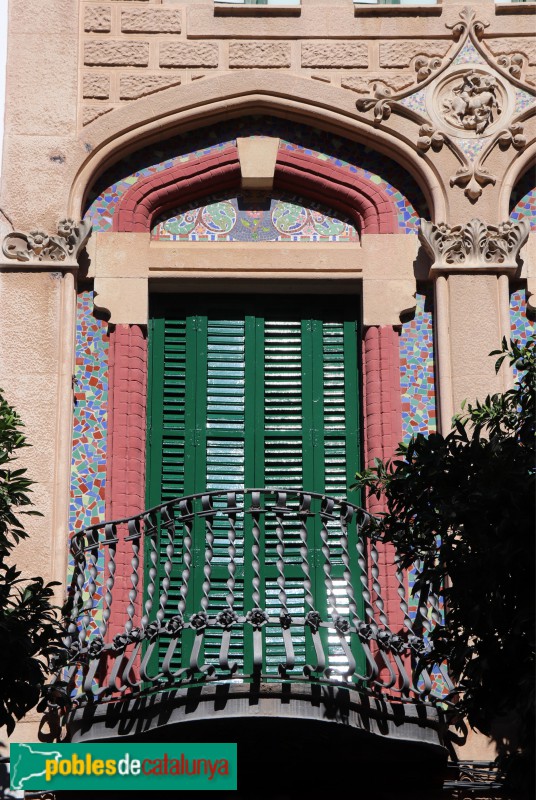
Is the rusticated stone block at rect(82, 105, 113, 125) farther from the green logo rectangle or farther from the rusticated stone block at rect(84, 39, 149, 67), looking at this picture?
the green logo rectangle

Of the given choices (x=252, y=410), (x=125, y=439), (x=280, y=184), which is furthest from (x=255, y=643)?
(x=280, y=184)

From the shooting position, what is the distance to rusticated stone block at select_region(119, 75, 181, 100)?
565 inches

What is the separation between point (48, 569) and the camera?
1285cm

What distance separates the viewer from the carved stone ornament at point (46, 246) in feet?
45.0

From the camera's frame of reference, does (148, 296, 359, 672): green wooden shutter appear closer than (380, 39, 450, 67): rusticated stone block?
Yes

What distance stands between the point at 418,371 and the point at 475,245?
1.02m

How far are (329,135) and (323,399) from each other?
2.18 meters

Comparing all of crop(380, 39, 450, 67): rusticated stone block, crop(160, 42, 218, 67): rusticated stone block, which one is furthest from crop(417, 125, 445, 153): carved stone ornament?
crop(160, 42, 218, 67): rusticated stone block

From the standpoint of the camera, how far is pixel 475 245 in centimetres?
1380

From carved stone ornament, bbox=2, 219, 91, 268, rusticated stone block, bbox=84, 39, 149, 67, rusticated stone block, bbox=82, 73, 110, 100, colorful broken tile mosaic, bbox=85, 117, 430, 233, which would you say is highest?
rusticated stone block, bbox=84, 39, 149, 67

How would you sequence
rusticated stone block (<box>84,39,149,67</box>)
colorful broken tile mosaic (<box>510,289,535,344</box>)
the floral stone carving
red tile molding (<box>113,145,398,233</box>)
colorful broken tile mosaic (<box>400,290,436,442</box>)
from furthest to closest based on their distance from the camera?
rusticated stone block (<box>84,39,149,67</box>) → the floral stone carving → red tile molding (<box>113,145,398,233</box>) → colorful broken tile mosaic (<box>510,289,535,344</box>) → colorful broken tile mosaic (<box>400,290,436,442</box>)

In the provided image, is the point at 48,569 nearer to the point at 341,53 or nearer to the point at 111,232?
the point at 111,232

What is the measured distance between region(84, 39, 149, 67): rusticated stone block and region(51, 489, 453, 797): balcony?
3.57 meters

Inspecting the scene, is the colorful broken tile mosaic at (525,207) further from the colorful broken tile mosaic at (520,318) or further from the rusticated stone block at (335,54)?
the rusticated stone block at (335,54)
